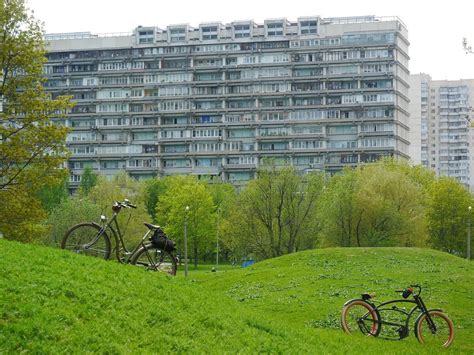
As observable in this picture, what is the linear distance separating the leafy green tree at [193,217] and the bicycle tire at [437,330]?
68069mm

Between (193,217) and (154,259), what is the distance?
225 feet

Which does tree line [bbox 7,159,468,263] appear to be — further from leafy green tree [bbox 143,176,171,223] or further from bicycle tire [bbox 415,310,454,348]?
bicycle tire [bbox 415,310,454,348]

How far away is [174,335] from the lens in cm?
1311

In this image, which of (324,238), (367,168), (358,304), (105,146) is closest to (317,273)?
(358,304)

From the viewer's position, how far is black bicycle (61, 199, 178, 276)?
19.4 m

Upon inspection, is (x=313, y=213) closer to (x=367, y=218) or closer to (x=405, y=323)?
(x=367, y=218)

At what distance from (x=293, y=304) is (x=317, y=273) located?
23.4 ft

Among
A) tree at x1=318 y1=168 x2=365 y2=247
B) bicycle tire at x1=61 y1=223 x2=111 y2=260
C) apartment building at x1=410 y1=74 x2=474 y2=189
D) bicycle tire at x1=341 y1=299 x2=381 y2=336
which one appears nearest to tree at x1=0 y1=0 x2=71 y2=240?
bicycle tire at x1=61 y1=223 x2=111 y2=260

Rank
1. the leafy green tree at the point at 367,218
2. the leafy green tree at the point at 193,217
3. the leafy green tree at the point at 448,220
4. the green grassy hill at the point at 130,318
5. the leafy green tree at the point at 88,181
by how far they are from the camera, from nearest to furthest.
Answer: the green grassy hill at the point at 130,318 → the leafy green tree at the point at 367,218 → the leafy green tree at the point at 448,220 → the leafy green tree at the point at 193,217 → the leafy green tree at the point at 88,181

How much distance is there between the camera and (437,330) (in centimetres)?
1859

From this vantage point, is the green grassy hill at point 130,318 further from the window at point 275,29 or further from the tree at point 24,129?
the window at point 275,29

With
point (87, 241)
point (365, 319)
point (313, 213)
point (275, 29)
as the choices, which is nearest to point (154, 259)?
point (87, 241)

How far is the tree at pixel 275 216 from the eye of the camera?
67938 millimetres

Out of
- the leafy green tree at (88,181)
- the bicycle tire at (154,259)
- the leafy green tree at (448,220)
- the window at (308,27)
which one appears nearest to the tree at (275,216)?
the leafy green tree at (448,220)
